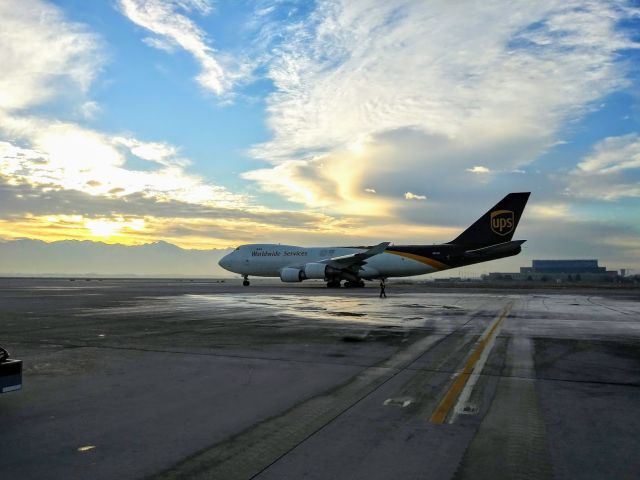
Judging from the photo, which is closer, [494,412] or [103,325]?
[494,412]

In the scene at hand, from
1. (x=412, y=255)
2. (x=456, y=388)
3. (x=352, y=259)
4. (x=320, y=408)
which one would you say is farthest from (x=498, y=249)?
(x=320, y=408)

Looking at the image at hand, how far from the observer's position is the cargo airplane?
4531 cm

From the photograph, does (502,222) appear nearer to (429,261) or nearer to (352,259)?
(429,261)

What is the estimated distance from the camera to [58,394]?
636 cm

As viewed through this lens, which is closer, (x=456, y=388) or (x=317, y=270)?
Answer: (x=456, y=388)

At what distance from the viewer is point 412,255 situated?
159 ft

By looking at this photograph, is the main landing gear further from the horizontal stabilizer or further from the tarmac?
the tarmac

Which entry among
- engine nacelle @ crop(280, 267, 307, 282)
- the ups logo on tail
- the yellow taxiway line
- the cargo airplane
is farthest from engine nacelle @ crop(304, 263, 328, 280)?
the yellow taxiway line

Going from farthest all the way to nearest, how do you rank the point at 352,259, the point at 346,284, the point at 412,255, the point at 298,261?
the point at 298,261 < the point at 346,284 < the point at 412,255 < the point at 352,259

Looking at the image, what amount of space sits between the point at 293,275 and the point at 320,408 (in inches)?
1656

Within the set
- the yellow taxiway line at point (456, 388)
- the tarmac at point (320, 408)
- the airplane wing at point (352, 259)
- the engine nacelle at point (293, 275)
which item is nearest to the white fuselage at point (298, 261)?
the engine nacelle at point (293, 275)

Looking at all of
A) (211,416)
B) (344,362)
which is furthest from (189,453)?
(344,362)

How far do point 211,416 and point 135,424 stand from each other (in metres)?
0.83

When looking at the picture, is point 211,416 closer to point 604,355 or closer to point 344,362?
point 344,362
